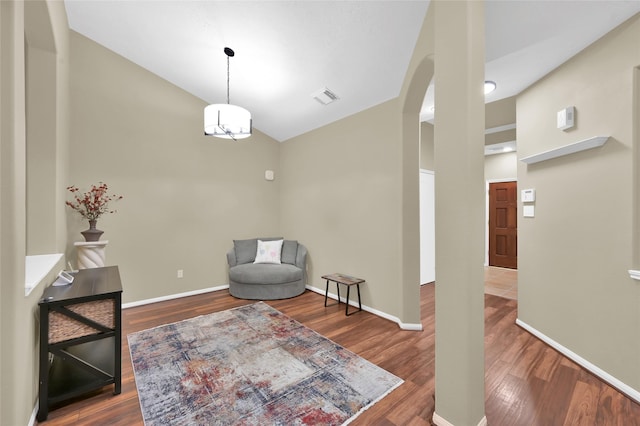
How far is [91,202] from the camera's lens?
3.21 metres

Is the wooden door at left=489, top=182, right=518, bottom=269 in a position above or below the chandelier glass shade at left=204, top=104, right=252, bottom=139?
below

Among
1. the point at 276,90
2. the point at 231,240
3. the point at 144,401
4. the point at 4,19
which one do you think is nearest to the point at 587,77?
the point at 276,90

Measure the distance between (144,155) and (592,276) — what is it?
204 inches

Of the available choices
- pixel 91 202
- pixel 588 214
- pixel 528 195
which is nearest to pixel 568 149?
pixel 588 214

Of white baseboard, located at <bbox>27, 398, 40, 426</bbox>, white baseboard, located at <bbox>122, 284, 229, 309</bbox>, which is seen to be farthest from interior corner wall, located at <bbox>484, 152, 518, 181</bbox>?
white baseboard, located at <bbox>27, 398, 40, 426</bbox>

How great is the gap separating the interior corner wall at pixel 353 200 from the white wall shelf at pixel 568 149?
4.28 feet

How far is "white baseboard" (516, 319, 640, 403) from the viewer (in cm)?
179

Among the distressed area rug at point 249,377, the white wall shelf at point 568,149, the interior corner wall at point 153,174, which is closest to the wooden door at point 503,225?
the white wall shelf at point 568,149

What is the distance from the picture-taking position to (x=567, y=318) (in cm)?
233

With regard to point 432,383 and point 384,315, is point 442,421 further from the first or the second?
point 384,315

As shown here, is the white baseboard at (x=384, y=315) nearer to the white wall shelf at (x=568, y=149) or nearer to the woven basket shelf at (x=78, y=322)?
the white wall shelf at (x=568, y=149)

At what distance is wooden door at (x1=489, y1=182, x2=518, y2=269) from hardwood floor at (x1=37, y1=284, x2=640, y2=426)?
2962 millimetres

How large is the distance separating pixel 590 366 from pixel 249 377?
107 inches

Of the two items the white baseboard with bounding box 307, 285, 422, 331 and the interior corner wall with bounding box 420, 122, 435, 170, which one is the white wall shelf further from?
the white baseboard with bounding box 307, 285, 422, 331
